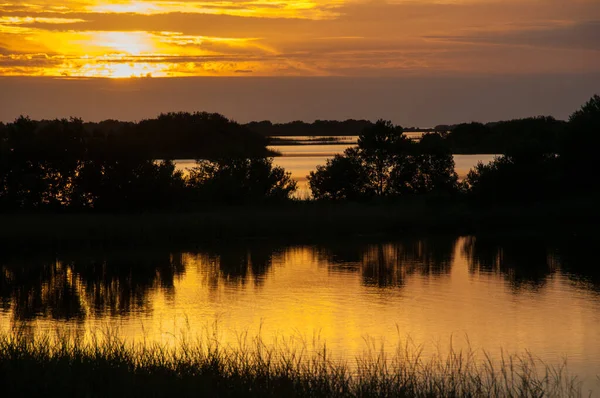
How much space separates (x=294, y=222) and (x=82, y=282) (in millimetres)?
12663

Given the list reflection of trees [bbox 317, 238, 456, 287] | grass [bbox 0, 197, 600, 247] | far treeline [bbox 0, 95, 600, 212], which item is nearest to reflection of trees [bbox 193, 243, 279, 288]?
grass [bbox 0, 197, 600, 247]

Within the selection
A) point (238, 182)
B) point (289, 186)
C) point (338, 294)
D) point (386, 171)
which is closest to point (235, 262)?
point (338, 294)

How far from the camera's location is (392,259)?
30.4m

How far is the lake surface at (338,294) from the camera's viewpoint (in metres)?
17.6

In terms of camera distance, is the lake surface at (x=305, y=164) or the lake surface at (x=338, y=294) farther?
the lake surface at (x=305, y=164)

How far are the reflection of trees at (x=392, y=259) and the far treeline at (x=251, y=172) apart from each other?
8.22 meters

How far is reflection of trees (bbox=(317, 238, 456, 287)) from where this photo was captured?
27.1m

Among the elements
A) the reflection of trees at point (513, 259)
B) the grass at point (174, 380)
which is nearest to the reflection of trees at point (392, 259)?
the reflection of trees at point (513, 259)

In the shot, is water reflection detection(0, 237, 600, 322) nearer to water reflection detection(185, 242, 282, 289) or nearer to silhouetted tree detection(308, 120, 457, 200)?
water reflection detection(185, 242, 282, 289)

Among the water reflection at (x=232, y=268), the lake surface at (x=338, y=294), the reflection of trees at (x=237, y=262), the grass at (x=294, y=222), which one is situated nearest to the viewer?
the lake surface at (x=338, y=294)

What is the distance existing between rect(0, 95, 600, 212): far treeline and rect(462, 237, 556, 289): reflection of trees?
7.76 meters

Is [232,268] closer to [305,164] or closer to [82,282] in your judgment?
[82,282]

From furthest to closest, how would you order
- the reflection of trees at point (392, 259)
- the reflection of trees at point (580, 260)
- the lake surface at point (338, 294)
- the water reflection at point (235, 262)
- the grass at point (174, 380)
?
the reflection of trees at point (392, 259) < the water reflection at point (235, 262) < the reflection of trees at point (580, 260) < the lake surface at point (338, 294) < the grass at point (174, 380)

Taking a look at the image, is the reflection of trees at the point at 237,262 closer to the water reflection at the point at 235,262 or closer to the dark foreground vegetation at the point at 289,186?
the water reflection at the point at 235,262
